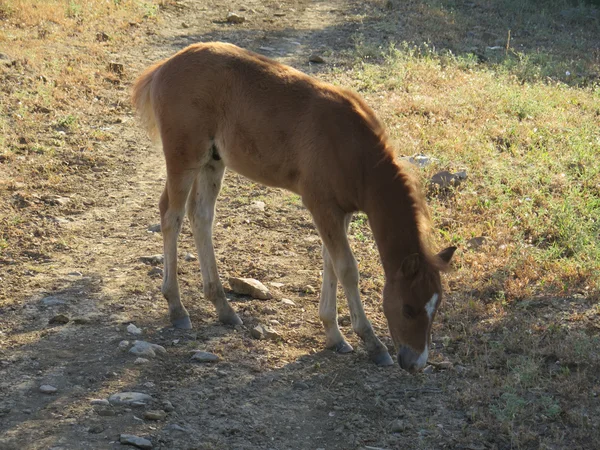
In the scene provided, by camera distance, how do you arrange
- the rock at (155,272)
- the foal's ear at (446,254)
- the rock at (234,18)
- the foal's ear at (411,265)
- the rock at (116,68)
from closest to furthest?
the foal's ear at (411,265) < the foal's ear at (446,254) < the rock at (155,272) < the rock at (116,68) < the rock at (234,18)

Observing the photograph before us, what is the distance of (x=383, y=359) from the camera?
19.5ft

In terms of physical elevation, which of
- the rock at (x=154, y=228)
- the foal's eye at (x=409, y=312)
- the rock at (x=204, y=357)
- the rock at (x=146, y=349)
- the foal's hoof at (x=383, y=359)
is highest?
the foal's eye at (x=409, y=312)

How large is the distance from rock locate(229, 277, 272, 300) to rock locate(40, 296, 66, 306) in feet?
4.70

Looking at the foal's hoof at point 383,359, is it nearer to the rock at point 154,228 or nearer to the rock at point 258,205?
the rock at point 154,228

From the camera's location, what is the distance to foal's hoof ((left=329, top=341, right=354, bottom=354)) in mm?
6094

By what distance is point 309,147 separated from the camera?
581cm

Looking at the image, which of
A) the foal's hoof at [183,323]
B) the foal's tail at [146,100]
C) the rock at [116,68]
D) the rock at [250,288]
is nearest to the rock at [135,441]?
the foal's hoof at [183,323]

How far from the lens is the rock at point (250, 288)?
22.3 feet

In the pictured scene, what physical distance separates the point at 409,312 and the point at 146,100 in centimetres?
299

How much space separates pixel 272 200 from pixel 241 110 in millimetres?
2771

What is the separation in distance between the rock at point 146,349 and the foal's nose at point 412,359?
176cm

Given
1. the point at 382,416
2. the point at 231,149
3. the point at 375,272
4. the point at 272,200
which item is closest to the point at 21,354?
the point at 231,149

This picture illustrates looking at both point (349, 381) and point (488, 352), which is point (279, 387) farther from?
point (488, 352)

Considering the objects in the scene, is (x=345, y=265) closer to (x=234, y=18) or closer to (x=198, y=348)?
(x=198, y=348)
